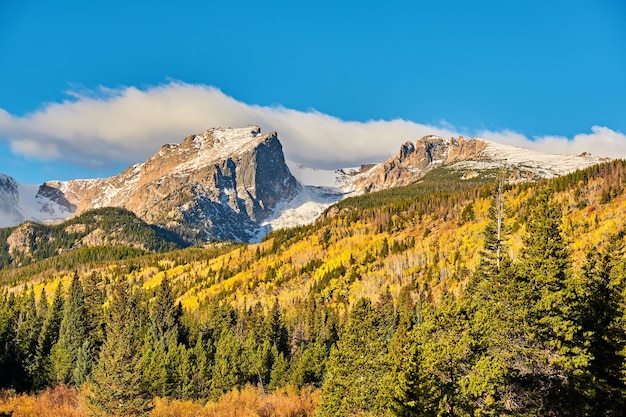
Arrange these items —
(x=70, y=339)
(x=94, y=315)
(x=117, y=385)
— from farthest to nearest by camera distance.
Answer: (x=94, y=315) → (x=70, y=339) → (x=117, y=385)

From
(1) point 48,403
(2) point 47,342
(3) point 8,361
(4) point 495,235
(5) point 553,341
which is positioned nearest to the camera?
(5) point 553,341

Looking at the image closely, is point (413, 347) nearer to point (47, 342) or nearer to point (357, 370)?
point (357, 370)

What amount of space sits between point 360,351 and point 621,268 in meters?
19.8

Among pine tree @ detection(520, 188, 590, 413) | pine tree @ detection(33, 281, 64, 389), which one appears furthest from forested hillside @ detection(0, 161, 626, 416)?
pine tree @ detection(33, 281, 64, 389)

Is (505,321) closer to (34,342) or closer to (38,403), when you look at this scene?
(38,403)

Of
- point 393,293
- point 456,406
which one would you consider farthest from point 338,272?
point 456,406

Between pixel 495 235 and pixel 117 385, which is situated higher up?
pixel 495 235

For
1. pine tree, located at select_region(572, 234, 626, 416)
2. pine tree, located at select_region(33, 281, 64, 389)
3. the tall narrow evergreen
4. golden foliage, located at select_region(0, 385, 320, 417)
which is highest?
the tall narrow evergreen

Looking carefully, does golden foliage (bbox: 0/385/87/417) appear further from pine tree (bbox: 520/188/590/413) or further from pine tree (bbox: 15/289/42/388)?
pine tree (bbox: 520/188/590/413)

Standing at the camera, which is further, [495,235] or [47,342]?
[47,342]

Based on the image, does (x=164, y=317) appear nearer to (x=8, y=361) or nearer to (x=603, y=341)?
(x=8, y=361)

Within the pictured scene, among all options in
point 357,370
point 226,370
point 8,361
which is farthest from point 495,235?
point 8,361

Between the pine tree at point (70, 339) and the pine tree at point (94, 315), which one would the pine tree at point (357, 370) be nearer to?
the pine tree at point (70, 339)

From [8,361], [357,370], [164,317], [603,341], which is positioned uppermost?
[603,341]
